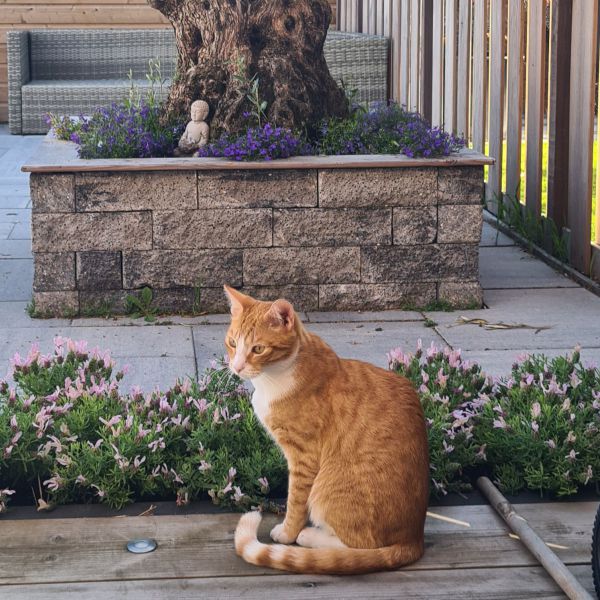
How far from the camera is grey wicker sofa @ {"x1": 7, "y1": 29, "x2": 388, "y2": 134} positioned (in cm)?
1242

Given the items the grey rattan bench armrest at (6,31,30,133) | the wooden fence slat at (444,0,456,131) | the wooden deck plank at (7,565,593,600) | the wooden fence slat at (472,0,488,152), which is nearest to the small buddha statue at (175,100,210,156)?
the wooden fence slat at (472,0,488,152)

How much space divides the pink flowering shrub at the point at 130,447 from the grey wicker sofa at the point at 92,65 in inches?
350

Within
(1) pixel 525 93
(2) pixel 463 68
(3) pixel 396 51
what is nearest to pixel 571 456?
(1) pixel 525 93

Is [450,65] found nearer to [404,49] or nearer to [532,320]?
[404,49]

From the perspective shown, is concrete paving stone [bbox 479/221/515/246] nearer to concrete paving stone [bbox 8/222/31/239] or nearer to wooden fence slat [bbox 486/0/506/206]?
wooden fence slat [bbox 486/0/506/206]

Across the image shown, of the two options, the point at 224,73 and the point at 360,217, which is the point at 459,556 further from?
the point at 224,73

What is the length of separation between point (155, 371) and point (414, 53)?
6.80m

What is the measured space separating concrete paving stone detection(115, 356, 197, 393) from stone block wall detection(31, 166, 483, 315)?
2.95ft

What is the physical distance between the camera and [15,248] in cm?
759

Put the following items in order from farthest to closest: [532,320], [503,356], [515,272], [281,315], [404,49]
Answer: [404,49], [515,272], [532,320], [503,356], [281,315]

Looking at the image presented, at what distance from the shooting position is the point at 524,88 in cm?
780

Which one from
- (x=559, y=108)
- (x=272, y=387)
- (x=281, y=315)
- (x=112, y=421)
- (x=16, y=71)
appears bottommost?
(x=112, y=421)

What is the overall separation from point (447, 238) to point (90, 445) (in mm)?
2998

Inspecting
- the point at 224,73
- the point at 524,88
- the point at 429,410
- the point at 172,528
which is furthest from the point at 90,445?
the point at 524,88
